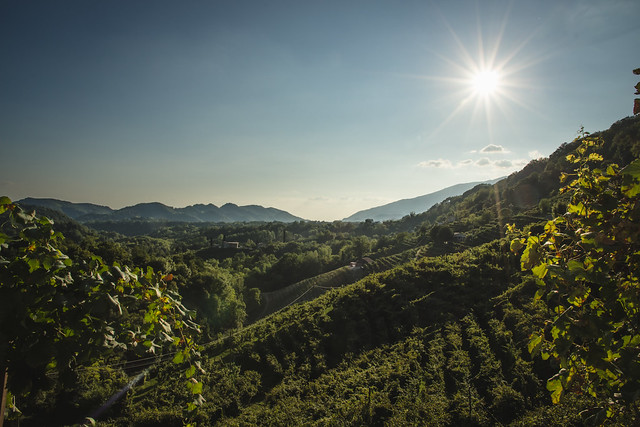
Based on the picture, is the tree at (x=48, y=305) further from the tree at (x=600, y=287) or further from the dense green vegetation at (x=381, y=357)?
the tree at (x=600, y=287)

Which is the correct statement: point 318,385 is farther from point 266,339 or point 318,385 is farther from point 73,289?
point 73,289

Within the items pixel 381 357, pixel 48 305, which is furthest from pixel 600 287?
pixel 381 357

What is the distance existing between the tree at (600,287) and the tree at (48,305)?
269 centimetres

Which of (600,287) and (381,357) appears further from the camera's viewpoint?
(381,357)

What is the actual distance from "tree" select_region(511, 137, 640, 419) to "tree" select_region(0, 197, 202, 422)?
2689mm

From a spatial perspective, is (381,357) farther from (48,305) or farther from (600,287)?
(48,305)

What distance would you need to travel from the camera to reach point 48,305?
190 centimetres

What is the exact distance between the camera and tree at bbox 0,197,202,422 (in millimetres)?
1729

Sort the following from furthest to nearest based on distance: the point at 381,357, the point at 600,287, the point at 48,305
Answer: the point at 381,357
the point at 48,305
the point at 600,287

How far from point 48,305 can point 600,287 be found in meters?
3.61

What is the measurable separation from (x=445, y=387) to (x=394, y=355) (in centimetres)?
364

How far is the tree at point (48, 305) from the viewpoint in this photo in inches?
68.1

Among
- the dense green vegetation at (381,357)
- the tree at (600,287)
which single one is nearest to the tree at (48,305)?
the dense green vegetation at (381,357)

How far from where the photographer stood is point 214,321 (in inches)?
1380
